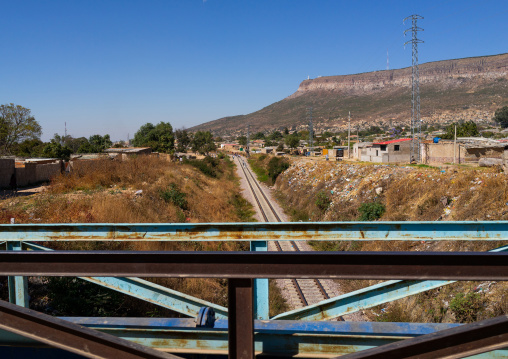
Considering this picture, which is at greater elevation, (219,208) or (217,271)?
(217,271)

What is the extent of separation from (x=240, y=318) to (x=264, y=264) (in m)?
0.24

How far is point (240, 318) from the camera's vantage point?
1.59 m

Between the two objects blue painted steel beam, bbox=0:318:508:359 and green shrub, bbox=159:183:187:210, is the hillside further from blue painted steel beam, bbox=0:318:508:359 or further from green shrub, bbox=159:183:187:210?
blue painted steel beam, bbox=0:318:508:359

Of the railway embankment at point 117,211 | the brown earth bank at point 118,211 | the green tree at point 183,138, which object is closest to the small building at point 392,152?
the brown earth bank at point 118,211

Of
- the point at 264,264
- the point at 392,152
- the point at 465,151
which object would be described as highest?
the point at 392,152

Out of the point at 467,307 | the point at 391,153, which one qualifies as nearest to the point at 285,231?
the point at 467,307

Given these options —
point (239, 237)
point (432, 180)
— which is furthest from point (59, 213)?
point (432, 180)

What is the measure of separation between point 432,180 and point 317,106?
15647 cm

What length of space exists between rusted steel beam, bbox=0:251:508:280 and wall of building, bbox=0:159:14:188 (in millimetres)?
24521

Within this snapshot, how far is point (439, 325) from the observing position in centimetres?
280

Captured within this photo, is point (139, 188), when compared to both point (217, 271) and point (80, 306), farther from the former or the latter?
point (217, 271)

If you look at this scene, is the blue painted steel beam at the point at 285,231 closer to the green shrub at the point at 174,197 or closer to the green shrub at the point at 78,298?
the green shrub at the point at 78,298

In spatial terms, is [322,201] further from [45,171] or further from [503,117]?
[503,117]

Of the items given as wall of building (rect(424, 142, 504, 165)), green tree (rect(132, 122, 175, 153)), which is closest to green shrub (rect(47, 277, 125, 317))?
wall of building (rect(424, 142, 504, 165))
